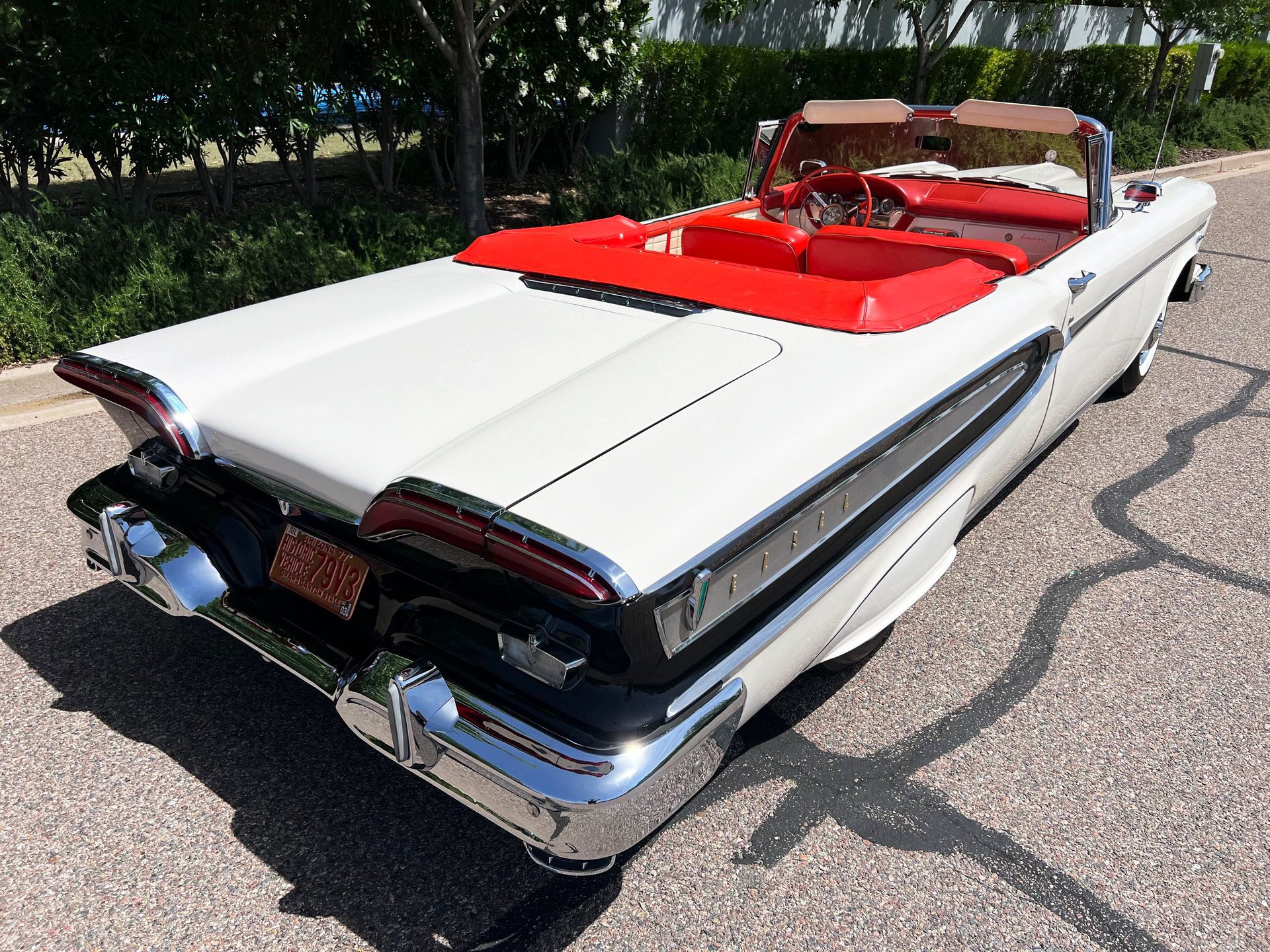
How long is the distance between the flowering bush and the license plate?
6.55 m

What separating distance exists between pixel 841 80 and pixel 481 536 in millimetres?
11238

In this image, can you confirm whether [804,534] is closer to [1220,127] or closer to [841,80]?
[841,80]

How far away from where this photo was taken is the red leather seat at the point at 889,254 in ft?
10.3

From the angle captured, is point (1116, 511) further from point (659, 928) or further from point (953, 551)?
point (659, 928)

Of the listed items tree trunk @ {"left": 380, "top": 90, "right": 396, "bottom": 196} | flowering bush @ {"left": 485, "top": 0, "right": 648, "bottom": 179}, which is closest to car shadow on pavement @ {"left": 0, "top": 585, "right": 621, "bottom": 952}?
tree trunk @ {"left": 380, "top": 90, "right": 396, "bottom": 196}

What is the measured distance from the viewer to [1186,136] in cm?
1405

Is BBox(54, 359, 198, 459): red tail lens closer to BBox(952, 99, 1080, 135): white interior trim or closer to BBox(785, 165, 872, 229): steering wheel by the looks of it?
BBox(785, 165, 872, 229): steering wheel

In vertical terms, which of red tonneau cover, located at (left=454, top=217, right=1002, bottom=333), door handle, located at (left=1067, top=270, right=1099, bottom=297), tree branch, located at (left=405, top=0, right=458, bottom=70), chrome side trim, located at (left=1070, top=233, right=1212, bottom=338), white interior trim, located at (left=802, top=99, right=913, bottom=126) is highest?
tree branch, located at (left=405, top=0, right=458, bottom=70)

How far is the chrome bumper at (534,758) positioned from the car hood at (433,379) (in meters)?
0.41

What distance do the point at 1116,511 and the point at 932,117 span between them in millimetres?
1938

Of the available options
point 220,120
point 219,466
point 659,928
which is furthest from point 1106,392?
point 220,120

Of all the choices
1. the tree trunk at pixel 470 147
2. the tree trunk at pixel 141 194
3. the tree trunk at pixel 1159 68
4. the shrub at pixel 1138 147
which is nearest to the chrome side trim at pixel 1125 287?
the tree trunk at pixel 470 147

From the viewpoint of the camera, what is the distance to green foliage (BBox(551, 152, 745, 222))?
295 inches

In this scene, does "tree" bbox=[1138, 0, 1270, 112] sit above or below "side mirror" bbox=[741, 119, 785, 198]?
above
